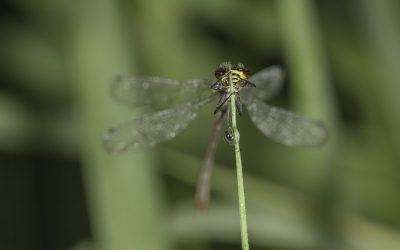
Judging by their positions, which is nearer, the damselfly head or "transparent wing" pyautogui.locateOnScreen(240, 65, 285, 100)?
the damselfly head

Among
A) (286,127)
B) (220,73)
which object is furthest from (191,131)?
(220,73)

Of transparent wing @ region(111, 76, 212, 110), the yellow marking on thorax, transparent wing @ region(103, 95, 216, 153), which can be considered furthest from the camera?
transparent wing @ region(111, 76, 212, 110)

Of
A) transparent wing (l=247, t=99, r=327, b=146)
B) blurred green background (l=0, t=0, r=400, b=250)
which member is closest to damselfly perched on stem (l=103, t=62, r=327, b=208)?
transparent wing (l=247, t=99, r=327, b=146)

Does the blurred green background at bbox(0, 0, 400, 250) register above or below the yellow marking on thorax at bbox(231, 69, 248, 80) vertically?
above

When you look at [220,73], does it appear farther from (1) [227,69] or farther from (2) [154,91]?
(2) [154,91]

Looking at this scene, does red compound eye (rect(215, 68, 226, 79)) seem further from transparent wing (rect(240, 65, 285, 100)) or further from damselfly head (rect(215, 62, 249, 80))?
transparent wing (rect(240, 65, 285, 100))

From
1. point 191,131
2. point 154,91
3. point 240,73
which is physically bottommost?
point 240,73
